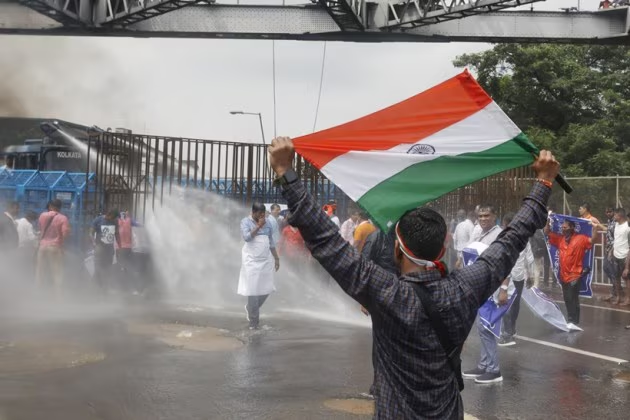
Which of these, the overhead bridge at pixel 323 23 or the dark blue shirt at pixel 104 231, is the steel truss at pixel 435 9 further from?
the dark blue shirt at pixel 104 231

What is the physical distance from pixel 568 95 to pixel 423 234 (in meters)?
27.9

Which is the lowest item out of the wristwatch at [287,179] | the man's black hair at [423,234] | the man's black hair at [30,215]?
the man's black hair at [30,215]

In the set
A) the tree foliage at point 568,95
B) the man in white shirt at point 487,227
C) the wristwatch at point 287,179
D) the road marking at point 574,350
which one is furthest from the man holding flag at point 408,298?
the tree foliage at point 568,95

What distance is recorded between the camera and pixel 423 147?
3.38 metres

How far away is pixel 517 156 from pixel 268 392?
3947 mm

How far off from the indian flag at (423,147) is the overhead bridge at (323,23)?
9.33 metres

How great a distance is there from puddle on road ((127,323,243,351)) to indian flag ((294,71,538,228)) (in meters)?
5.57

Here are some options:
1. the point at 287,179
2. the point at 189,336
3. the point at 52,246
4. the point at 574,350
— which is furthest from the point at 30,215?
the point at 287,179

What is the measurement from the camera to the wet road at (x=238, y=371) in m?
6.00

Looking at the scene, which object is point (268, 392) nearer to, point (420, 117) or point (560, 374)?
point (560, 374)

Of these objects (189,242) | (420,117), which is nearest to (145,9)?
(189,242)

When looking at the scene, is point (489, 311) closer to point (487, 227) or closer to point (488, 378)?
point (488, 378)

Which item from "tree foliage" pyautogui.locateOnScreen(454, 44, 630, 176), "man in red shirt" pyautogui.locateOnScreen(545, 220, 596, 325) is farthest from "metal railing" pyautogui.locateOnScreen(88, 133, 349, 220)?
"tree foliage" pyautogui.locateOnScreen(454, 44, 630, 176)

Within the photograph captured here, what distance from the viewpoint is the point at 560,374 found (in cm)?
759
